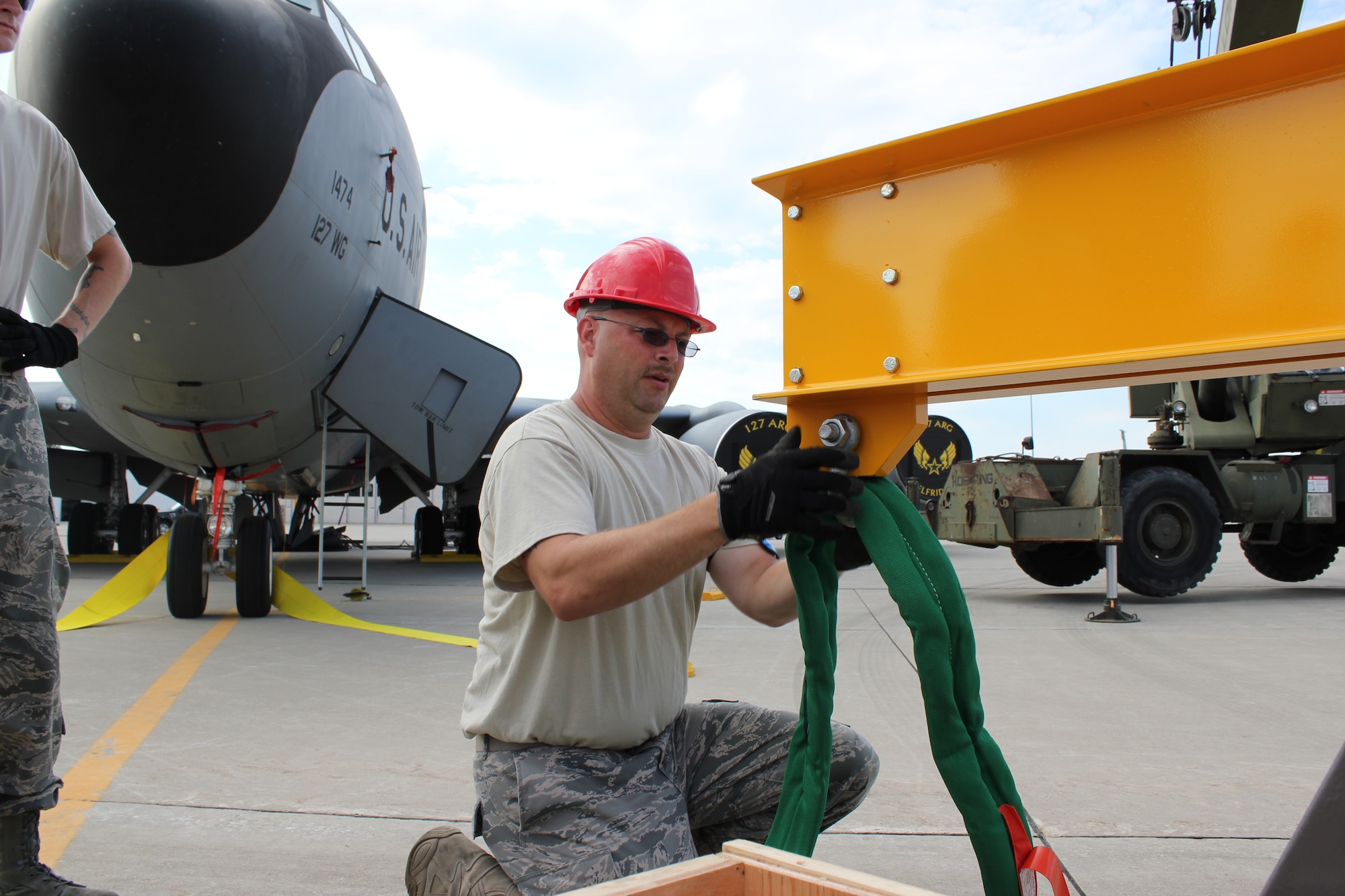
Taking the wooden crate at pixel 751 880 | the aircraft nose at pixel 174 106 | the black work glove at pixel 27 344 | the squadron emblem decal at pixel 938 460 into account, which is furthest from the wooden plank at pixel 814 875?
the squadron emblem decal at pixel 938 460

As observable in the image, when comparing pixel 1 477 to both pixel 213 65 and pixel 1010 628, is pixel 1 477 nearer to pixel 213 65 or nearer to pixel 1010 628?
pixel 213 65

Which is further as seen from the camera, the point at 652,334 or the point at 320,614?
the point at 320,614

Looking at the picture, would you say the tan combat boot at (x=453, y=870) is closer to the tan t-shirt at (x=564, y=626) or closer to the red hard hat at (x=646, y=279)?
the tan t-shirt at (x=564, y=626)

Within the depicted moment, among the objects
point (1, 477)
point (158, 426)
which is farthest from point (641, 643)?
point (158, 426)

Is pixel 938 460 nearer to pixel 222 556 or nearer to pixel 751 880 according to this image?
pixel 222 556

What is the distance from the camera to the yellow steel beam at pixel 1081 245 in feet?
3.61

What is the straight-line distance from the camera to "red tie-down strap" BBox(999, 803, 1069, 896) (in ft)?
3.76

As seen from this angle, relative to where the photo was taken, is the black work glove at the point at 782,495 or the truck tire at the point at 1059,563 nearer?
the black work glove at the point at 782,495

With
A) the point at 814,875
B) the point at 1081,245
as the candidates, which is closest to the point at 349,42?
the point at 1081,245

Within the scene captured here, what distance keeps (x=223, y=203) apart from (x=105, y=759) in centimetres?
274

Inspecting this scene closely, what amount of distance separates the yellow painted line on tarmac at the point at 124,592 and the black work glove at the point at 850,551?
5.54 meters

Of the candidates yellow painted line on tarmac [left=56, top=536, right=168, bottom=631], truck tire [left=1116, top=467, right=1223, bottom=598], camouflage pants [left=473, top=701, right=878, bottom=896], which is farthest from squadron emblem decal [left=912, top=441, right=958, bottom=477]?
camouflage pants [left=473, top=701, right=878, bottom=896]

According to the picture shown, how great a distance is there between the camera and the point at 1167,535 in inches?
269

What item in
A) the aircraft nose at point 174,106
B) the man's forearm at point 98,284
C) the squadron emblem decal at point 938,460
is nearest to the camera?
the man's forearm at point 98,284
